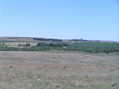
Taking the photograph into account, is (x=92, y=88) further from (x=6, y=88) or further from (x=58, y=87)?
(x=6, y=88)

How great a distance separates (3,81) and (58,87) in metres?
4.05

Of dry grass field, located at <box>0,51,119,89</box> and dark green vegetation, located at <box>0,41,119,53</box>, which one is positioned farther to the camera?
dark green vegetation, located at <box>0,41,119,53</box>

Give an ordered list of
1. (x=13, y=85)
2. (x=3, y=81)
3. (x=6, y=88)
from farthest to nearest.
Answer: (x=3, y=81)
(x=13, y=85)
(x=6, y=88)

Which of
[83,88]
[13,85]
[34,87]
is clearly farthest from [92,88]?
[13,85]

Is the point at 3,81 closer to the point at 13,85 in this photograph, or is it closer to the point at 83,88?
the point at 13,85

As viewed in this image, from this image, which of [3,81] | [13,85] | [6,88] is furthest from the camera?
[3,81]

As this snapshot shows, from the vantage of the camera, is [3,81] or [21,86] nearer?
[21,86]

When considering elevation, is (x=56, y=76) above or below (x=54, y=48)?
above

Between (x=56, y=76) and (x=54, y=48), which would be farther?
(x=54, y=48)

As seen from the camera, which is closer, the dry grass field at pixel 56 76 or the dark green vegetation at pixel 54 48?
the dry grass field at pixel 56 76

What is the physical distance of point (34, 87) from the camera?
1683cm

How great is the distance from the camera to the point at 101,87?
17.6 metres

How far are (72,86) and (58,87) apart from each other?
1067mm

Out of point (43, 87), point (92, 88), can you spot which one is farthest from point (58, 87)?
point (92, 88)
